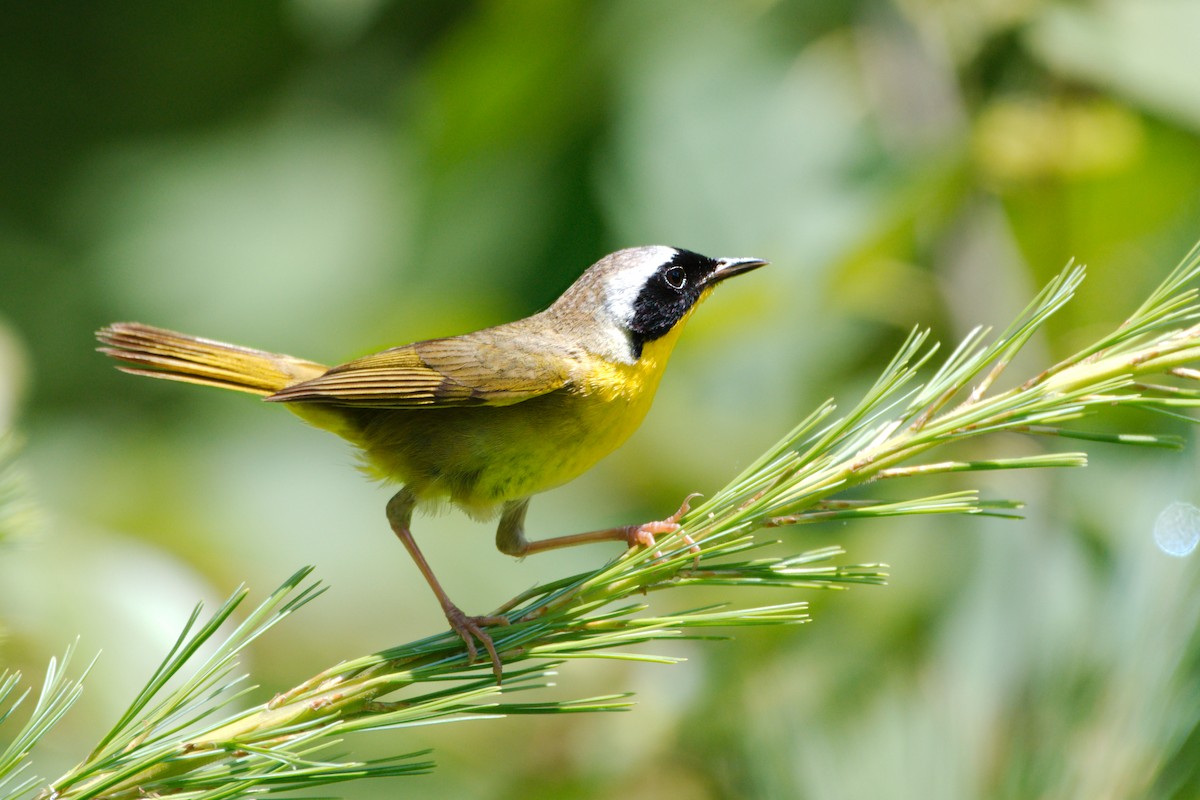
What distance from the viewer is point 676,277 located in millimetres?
2676

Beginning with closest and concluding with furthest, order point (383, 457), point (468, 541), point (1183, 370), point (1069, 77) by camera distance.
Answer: point (1183, 370), point (383, 457), point (1069, 77), point (468, 541)

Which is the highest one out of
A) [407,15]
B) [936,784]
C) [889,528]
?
[407,15]

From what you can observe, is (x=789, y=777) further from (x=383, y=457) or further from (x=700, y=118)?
(x=700, y=118)

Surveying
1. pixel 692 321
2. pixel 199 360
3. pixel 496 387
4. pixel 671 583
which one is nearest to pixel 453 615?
pixel 671 583

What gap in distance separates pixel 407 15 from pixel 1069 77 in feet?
9.94

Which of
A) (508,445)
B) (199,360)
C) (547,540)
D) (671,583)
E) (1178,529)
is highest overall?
(199,360)

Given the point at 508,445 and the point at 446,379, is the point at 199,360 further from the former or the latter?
the point at 508,445

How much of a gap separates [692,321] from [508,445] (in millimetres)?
564

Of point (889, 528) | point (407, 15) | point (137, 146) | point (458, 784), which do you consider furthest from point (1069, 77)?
point (137, 146)

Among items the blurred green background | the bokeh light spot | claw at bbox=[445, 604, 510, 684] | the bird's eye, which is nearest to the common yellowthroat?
the bird's eye

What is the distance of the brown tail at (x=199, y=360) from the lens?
2.40 metres

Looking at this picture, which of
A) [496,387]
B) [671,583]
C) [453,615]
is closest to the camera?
[671,583]

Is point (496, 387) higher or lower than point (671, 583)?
higher

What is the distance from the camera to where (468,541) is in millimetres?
4016
